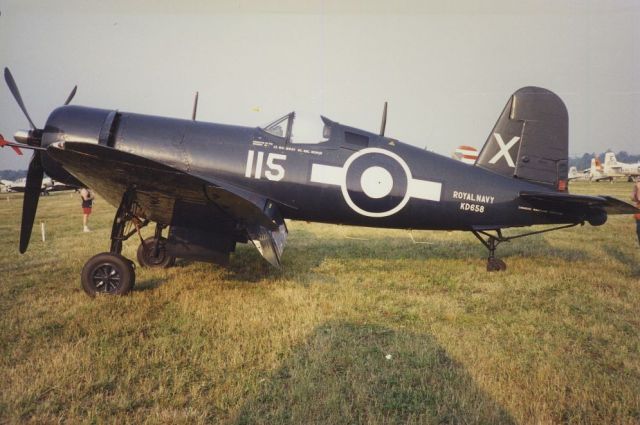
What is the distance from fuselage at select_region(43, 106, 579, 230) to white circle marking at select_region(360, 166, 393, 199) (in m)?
0.01

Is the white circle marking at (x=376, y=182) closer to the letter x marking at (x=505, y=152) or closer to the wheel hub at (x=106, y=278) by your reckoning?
the letter x marking at (x=505, y=152)

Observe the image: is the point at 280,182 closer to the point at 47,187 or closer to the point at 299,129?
the point at 299,129

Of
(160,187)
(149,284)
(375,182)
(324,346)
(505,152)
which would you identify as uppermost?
(505,152)

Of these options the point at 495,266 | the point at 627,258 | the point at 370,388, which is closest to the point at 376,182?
the point at 495,266

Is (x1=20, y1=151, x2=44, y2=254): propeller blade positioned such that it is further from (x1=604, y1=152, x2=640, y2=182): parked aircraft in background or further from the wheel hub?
(x1=604, y1=152, x2=640, y2=182): parked aircraft in background

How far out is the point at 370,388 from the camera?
2.72 meters

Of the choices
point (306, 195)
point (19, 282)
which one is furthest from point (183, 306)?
point (19, 282)

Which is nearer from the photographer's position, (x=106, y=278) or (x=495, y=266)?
(x=106, y=278)

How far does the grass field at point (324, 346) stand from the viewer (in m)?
2.48

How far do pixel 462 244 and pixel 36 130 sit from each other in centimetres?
891

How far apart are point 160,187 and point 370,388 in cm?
315

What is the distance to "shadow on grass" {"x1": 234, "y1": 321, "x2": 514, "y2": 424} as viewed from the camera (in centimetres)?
239

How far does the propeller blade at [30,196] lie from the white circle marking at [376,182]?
4.74 metres

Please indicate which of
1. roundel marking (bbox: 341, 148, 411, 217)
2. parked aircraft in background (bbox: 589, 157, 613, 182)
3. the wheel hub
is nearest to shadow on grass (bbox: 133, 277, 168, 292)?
the wheel hub
